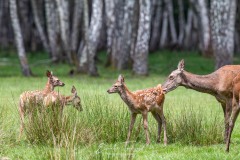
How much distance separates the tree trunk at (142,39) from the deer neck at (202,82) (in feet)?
41.0

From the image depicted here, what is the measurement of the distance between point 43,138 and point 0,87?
9.26 m

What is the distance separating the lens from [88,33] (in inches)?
1069

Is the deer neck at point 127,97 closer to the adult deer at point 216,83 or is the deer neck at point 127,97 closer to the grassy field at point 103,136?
the grassy field at point 103,136

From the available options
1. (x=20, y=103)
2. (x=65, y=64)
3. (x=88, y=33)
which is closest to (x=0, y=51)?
(x=65, y=64)

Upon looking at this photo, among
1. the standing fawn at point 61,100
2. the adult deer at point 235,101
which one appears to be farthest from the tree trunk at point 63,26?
the adult deer at point 235,101

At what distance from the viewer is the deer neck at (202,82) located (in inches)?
543

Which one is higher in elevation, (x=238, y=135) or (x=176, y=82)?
(x=176, y=82)

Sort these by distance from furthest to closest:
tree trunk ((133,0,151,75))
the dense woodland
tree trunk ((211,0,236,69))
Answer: tree trunk ((133,0,151,75))
the dense woodland
tree trunk ((211,0,236,69))

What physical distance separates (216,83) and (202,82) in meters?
0.26

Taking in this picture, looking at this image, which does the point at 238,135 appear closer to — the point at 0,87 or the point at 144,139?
the point at 144,139

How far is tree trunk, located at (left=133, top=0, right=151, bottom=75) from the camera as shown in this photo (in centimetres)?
2630

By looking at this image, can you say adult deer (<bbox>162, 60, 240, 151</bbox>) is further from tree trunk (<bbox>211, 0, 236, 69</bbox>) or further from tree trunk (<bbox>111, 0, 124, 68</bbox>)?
tree trunk (<bbox>111, 0, 124, 68</bbox>)

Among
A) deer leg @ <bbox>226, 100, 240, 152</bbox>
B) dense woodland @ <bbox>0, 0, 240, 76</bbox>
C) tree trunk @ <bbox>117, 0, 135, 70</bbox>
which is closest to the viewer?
deer leg @ <bbox>226, 100, 240, 152</bbox>

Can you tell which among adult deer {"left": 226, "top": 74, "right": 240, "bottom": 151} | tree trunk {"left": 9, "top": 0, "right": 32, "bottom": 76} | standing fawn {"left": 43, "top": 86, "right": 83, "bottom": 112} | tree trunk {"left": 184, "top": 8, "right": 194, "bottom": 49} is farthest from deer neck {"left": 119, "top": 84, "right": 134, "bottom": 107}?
tree trunk {"left": 184, "top": 8, "right": 194, "bottom": 49}
